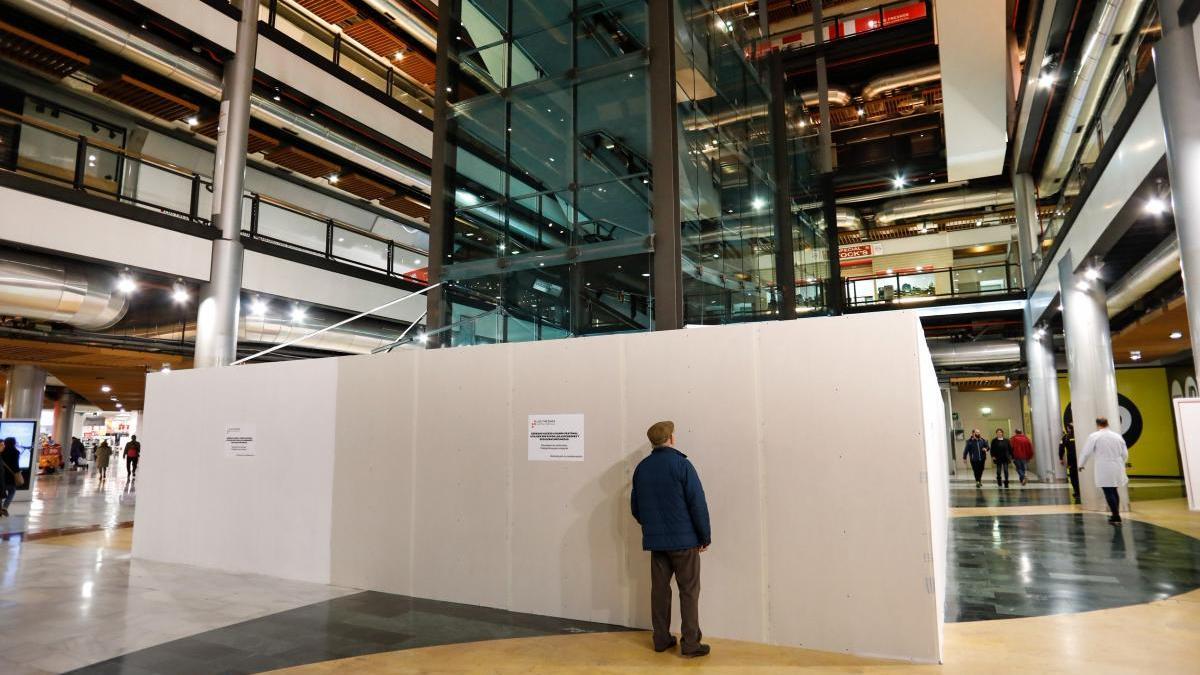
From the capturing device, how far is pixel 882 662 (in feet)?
14.9

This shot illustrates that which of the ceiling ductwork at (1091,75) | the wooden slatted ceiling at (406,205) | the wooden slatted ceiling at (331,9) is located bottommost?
the wooden slatted ceiling at (406,205)

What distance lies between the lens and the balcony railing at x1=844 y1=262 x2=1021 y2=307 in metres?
21.5

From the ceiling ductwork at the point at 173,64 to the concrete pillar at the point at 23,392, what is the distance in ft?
43.5

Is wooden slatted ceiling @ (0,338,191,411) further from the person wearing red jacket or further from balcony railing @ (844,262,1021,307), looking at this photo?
the person wearing red jacket

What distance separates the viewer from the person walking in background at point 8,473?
13.0 metres

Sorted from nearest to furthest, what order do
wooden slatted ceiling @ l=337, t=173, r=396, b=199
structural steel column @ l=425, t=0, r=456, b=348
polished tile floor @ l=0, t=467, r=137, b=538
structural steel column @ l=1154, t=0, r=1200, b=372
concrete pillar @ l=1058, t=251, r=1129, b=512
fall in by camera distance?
structural steel column @ l=1154, t=0, r=1200, b=372
structural steel column @ l=425, t=0, r=456, b=348
polished tile floor @ l=0, t=467, r=137, b=538
concrete pillar @ l=1058, t=251, r=1129, b=512
wooden slatted ceiling @ l=337, t=173, r=396, b=199

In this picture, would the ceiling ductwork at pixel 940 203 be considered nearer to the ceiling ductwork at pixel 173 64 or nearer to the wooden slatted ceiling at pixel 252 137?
the ceiling ductwork at pixel 173 64

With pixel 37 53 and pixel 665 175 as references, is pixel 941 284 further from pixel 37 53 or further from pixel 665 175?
pixel 37 53

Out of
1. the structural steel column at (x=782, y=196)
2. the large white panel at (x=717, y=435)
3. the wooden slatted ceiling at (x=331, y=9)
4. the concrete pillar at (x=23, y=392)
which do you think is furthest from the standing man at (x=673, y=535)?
the concrete pillar at (x=23, y=392)

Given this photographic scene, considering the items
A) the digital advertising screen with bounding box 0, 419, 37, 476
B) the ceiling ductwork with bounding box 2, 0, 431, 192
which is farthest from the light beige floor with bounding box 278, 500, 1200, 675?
the digital advertising screen with bounding box 0, 419, 37, 476

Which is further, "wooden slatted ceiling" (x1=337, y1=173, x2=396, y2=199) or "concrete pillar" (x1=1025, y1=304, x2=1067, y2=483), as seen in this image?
"concrete pillar" (x1=1025, y1=304, x2=1067, y2=483)

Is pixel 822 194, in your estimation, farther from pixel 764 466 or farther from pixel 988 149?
pixel 764 466

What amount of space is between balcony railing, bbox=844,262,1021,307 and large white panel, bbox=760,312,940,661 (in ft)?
62.1

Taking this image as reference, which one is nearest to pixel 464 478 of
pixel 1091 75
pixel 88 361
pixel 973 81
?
pixel 973 81
